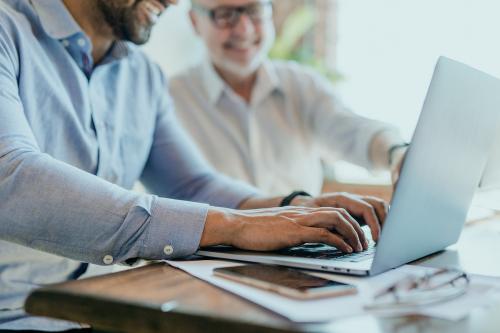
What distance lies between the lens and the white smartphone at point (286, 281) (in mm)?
648

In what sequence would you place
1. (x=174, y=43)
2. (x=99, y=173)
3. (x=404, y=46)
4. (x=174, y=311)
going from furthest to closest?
(x=404, y=46), (x=174, y=43), (x=99, y=173), (x=174, y=311)

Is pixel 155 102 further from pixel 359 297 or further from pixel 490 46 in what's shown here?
pixel 490 46

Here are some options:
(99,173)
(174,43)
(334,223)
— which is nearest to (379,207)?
(334,223)

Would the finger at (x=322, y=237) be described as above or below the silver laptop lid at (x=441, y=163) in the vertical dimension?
below

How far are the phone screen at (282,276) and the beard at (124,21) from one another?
79cm

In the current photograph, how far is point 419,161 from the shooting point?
29.7 inches


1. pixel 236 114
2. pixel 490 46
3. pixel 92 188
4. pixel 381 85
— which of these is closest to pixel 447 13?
pixel 490 46

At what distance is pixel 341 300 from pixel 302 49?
3083mm

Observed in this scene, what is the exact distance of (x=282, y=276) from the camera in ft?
2.38

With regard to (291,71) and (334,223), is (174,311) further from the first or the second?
(291,71)

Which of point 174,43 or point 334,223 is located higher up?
point 334,223

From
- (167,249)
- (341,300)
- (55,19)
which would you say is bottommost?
(167,249)

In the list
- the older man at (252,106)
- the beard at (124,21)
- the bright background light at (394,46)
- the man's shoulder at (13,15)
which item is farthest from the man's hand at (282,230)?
the bright background light at (394,46)

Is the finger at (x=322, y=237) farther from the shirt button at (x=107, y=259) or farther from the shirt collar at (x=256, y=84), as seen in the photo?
the shirt collar at (x=256, y=84)
